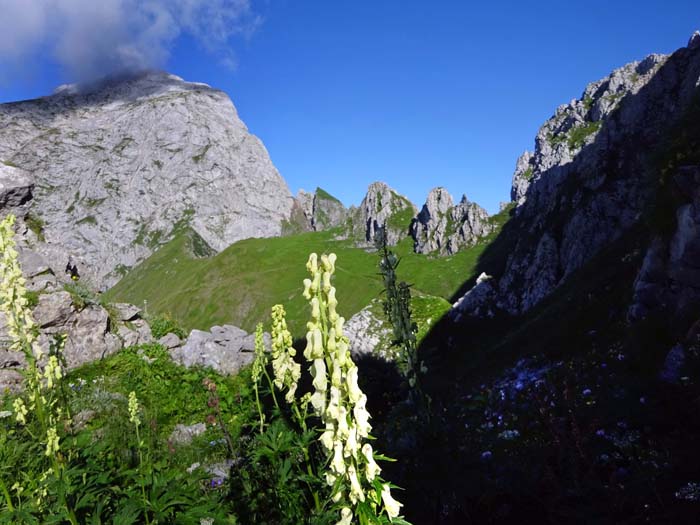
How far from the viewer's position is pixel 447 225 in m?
144

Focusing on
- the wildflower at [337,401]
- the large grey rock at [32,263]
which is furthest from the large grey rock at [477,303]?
the wildflower at [337,401]

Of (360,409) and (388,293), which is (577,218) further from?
(360,409)

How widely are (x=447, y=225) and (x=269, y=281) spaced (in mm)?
65690

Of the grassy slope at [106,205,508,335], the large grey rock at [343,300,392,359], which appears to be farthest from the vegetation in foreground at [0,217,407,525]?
the grassy slope at [106,205,508,335]

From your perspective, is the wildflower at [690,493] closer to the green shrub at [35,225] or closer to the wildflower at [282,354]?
the wildflower at [282,354]

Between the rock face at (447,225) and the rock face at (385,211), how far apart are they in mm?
12332

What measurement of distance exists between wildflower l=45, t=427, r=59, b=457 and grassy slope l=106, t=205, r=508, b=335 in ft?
292

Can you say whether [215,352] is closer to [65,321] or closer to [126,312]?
[126,312]

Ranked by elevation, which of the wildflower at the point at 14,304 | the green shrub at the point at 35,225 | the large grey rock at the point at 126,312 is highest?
the green shrub at the point at 35,225

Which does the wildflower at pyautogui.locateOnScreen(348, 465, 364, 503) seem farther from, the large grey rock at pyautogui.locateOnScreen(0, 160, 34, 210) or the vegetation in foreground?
the large grey rock at pyautogui.locateOnScreen(0, 160, 34, 210)

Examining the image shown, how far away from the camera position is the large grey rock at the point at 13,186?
17.2 m

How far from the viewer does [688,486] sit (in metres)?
4.12

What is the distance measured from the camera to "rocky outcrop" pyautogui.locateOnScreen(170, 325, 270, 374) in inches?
603

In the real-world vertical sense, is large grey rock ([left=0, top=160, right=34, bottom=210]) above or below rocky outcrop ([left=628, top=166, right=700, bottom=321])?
above
